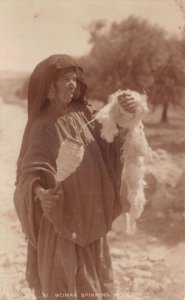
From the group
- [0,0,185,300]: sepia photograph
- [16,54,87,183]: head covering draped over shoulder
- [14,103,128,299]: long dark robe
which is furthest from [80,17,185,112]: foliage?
[14,103,128,299]: long dark robe

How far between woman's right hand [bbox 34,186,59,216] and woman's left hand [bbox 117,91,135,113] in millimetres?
390

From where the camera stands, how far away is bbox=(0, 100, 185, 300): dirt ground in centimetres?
258

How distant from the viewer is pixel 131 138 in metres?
2.45

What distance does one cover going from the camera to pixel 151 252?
266 cm

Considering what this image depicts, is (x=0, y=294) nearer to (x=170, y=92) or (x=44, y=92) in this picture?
(x=44, y=92)

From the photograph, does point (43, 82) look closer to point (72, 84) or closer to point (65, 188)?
point (72, 84)

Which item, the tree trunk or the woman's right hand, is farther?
the tree trunk

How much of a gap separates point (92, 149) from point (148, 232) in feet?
1.41

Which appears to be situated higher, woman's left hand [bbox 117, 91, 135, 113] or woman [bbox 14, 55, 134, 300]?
woman's left hand [bbox 117, 91, 135, 113]

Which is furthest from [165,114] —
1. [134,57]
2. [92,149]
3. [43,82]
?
[43,82]

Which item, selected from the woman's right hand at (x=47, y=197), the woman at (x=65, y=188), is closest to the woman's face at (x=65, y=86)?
the woman at (x=65, y=188)

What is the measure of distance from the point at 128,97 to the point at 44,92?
1.00 ft

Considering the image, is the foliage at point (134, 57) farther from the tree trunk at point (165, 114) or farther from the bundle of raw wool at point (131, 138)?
the bundle of raw wool at point (131, 138)

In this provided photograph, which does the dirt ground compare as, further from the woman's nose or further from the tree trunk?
the woman's nose
